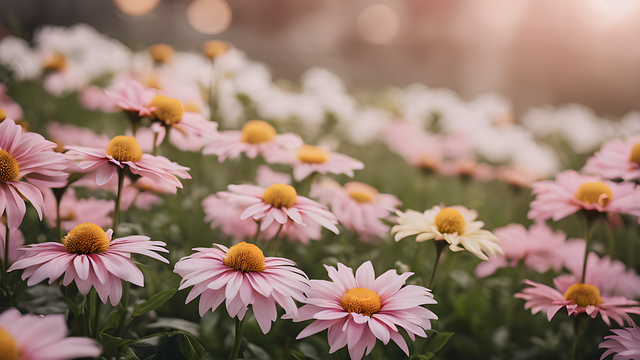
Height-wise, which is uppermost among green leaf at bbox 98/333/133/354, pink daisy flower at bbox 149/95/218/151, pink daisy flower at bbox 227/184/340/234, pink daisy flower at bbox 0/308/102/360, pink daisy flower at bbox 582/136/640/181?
pink daisy flower at bbox 582/136/640/181

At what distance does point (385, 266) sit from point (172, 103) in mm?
713

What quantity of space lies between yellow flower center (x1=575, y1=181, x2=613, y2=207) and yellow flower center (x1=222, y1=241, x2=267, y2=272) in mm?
641

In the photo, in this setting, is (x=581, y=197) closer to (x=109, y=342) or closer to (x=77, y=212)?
(x=109, y=342)

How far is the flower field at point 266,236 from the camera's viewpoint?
0.59 meters

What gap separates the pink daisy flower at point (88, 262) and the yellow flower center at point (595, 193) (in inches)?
30.4

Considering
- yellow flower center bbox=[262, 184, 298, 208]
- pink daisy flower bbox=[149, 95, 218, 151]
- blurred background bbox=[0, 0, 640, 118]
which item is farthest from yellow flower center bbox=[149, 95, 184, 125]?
blurred background bbox=[0, 0, 640, 118]

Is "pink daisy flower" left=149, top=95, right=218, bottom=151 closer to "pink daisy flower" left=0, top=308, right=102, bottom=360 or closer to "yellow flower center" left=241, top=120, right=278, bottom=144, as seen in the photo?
"yellow flower center" left=241, top=120, right=278, bottom=144

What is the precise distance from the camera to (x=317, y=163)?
96cm

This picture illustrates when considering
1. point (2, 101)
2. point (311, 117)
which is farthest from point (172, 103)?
point (311, 117)

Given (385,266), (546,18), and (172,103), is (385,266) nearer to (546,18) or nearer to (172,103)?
(172,103)

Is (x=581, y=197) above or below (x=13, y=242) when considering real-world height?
above

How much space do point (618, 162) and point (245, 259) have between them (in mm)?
807

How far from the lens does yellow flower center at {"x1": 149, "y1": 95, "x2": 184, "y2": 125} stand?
78 cm

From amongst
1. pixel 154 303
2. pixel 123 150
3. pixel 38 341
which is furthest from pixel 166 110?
pixel 38 341
